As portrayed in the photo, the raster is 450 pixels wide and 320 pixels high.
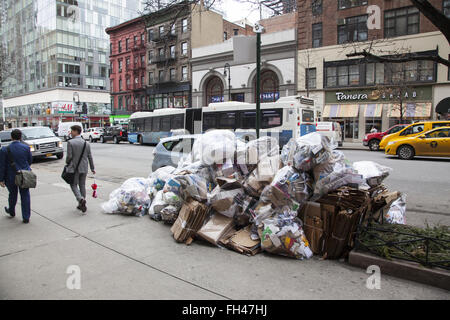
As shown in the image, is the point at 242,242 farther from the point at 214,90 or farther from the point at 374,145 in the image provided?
the point at 214,90

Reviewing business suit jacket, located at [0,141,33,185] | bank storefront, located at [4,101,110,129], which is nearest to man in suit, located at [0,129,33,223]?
business suit jacket, located at [0,141,33,185]

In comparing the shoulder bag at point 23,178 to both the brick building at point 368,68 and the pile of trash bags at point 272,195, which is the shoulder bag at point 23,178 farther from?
the brick building at point 368,68

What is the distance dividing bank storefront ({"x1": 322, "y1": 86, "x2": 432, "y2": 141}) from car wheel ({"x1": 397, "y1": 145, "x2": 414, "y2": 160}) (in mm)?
11180

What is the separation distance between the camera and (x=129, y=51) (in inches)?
2061

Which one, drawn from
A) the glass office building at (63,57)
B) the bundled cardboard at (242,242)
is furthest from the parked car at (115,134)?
the glass office building at (63,57)

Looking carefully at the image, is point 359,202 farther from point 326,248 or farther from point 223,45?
point 223,45

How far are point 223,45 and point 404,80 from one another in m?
19.8

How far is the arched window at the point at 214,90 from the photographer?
3875 cm

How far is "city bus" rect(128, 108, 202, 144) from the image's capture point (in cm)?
2361

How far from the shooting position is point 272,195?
438cm

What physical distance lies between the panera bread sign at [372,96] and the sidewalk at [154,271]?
2604cm

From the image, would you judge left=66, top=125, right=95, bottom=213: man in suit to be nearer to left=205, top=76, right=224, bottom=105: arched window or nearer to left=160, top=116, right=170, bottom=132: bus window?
left=160, top=116, right=170, bottom=132: bus window

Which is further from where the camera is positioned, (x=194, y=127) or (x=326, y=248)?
(x=194, y=127)
